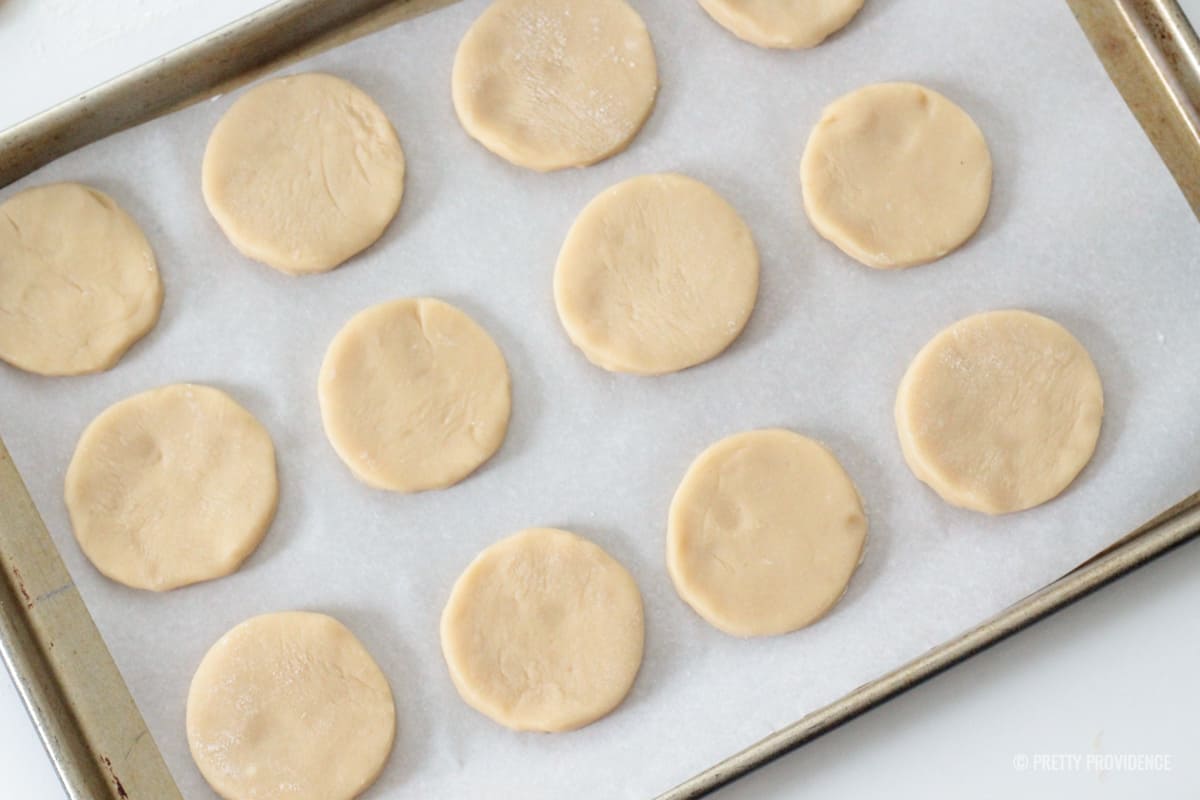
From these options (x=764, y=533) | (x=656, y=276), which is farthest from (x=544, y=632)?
(x=656, y=276)

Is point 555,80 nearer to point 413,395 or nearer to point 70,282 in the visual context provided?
point 413,395

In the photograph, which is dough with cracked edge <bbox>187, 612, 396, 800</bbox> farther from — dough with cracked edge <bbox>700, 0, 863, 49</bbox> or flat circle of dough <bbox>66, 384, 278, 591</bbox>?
dough with cracked edge <bbox>700, 0, 863, 49</bbox>

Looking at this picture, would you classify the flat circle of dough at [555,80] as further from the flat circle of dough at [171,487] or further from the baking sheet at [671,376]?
the flat circle of dough at [171,487]

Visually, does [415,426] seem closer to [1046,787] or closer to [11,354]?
[11,354]

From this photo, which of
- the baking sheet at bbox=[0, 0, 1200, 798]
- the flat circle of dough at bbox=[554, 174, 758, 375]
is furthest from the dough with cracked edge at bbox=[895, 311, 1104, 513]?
the flat circle of dough at bbox=[554, 174, 758, 375]

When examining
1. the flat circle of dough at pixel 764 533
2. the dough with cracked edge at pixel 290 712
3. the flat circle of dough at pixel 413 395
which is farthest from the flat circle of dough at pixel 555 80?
the dough with cracked edge at pixel 290 712
